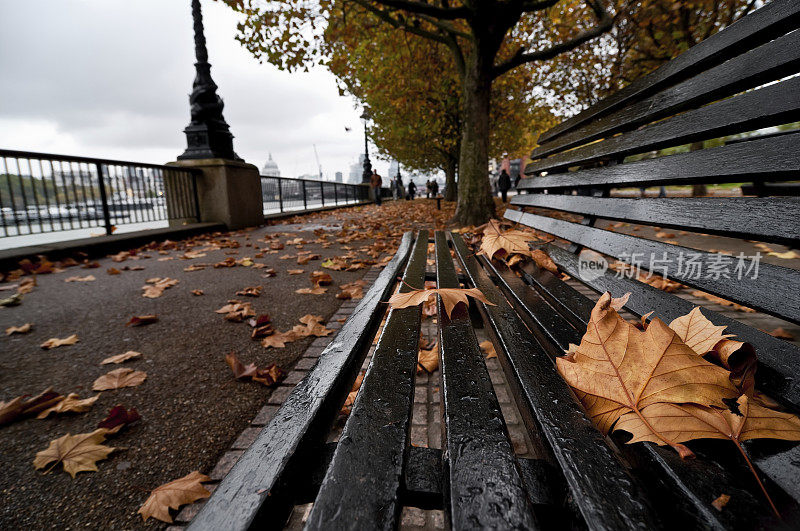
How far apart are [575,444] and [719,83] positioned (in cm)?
111

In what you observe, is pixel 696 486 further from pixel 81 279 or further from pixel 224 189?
pixel 224 189

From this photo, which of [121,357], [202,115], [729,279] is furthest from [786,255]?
[202,115]

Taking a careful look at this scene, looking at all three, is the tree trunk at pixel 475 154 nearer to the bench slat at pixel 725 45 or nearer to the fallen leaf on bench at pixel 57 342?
the bench slat at pixel 725 45

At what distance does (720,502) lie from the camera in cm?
49

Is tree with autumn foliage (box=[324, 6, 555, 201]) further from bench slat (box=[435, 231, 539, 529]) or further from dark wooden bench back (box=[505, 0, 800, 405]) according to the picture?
bench slat (box=[435, 231, 539, 529])

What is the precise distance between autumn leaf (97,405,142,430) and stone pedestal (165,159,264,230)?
20.4ft

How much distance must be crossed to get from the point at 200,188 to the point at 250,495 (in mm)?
7546

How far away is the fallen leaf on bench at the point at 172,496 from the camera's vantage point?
999 mm

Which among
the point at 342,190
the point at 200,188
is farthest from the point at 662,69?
the point at 342,190

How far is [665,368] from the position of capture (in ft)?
2.30

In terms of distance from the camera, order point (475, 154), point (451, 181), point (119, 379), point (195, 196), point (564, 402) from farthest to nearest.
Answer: point (451, 181) < point (195, 196) < point (475, 154) < point (119, 379) < point (564, 402)

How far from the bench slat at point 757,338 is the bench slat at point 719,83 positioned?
0.58 meters

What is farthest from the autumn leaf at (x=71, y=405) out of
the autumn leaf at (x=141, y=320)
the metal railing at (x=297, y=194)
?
the metal railing at (x=297, y=194)

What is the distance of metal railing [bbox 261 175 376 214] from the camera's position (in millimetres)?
10926
